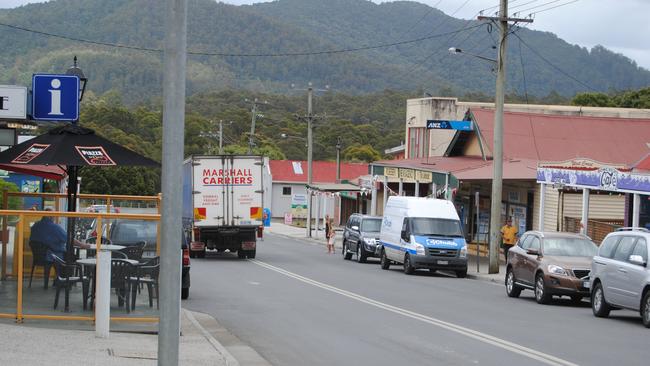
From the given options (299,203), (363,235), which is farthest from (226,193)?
(299,203)

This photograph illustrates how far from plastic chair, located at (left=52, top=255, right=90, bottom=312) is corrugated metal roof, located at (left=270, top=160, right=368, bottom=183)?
7667cm

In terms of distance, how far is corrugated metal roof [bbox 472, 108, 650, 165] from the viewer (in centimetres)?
4616

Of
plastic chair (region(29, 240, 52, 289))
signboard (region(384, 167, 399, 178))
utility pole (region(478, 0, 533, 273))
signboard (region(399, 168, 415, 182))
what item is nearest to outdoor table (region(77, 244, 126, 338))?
plastic chair (region(29, 240, 52, 289))

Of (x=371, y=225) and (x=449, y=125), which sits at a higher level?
(x=449, y=125)

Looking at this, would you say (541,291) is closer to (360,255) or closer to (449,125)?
(360,255)

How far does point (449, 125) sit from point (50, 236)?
29721mm

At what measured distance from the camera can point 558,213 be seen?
122 ft

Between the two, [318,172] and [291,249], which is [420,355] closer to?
[291,249]

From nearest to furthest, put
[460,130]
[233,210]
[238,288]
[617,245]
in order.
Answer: [617,245] < [238,288] < [233,210] < [460,130]

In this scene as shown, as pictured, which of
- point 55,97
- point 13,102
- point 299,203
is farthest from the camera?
point 299,203

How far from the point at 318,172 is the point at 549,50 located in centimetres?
8119

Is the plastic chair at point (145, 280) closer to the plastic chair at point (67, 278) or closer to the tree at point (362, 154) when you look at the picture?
the plastic chair at point (67, 278)

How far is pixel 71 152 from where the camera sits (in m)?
16.1

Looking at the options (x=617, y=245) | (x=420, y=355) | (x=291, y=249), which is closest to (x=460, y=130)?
(x=291, y=249)
